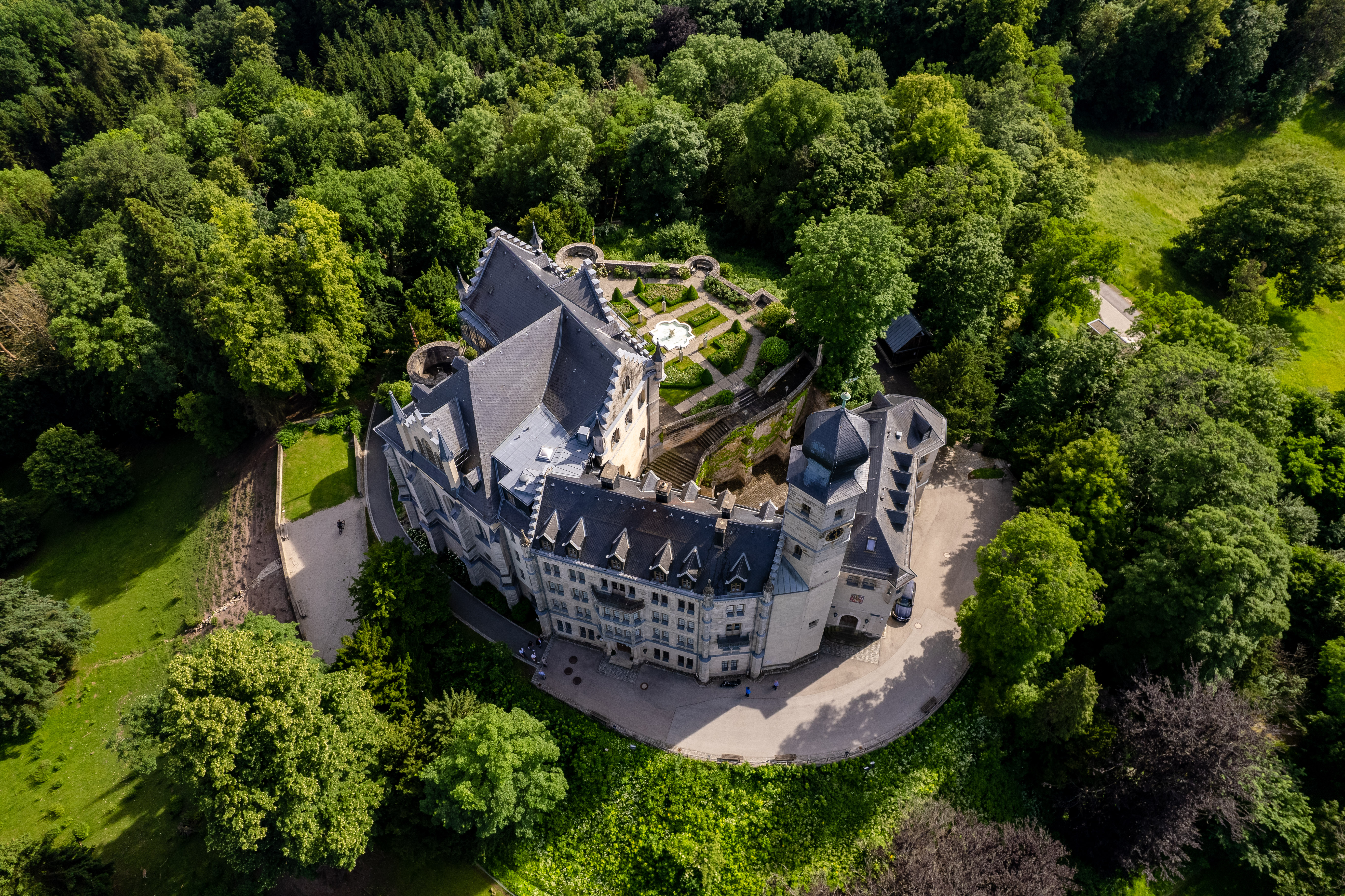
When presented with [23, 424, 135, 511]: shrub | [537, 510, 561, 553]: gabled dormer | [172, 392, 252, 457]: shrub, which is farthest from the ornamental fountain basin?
[23, 424, 135, 511]: shrub

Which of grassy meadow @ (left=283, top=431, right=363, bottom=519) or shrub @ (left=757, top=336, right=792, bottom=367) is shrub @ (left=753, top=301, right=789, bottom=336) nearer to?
shrub @ (left=757, top=336, right=792, bottom=367)

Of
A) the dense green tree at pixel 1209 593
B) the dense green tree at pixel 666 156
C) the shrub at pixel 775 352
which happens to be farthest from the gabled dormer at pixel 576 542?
the dense green tree at pixel 666 156

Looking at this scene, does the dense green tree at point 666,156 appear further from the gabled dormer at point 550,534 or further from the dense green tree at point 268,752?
the dense green tree at point 268,752

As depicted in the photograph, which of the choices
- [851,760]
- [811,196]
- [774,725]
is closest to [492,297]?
[811,196]

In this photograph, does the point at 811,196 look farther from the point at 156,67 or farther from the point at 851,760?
the point at 156,67

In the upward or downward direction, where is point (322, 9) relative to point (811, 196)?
upward
